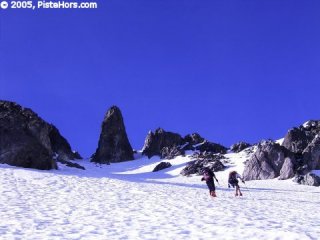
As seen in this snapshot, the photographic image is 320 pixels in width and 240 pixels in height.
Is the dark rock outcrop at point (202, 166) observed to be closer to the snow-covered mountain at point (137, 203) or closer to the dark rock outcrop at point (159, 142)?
the snow-covered mountain at point (137, 203)

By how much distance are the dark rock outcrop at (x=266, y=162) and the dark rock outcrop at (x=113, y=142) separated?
35.6 metres

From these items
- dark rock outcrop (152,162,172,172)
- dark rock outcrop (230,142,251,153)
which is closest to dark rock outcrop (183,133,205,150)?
dark rock outcrop (230,142,251,153)

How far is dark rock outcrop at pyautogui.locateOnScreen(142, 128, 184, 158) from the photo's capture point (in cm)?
8452

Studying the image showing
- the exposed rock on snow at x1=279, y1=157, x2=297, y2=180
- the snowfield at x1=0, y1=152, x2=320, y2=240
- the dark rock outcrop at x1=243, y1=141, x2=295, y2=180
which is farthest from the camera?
the dark rock outcrop at x1=243, y1=141, x2=295, y2=180

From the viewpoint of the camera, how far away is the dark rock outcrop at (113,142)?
85.9m

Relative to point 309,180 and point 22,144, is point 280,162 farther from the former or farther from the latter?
point 22,144

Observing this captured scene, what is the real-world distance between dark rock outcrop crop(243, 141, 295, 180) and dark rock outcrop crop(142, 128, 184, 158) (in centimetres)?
2960

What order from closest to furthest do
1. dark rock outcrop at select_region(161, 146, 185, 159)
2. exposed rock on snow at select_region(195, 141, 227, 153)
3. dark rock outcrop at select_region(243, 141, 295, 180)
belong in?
dark rock outcrop at select_region(243, 141, 295, 180) → dark rock outcrop at select_region(161, 146, 185, 159) → exposed rock on snow at select_region(195, 141, 227, 153)

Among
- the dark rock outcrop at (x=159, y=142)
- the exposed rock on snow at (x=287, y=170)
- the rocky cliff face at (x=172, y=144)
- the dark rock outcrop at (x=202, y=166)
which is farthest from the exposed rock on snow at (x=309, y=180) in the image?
the dark rock outcrop at (x=159, y=142)

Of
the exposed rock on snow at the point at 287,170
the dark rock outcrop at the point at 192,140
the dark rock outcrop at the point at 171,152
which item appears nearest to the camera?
the exposed rock on snow at the point at 287,170

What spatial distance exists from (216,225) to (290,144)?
52.9 metres

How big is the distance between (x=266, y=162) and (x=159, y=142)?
34.8 m

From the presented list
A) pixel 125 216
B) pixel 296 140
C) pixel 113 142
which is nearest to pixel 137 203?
pixel 125 216

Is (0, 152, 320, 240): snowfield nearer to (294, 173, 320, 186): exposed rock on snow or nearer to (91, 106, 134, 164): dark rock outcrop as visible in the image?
(294, 173, 320, 186): exposed rock on snow
